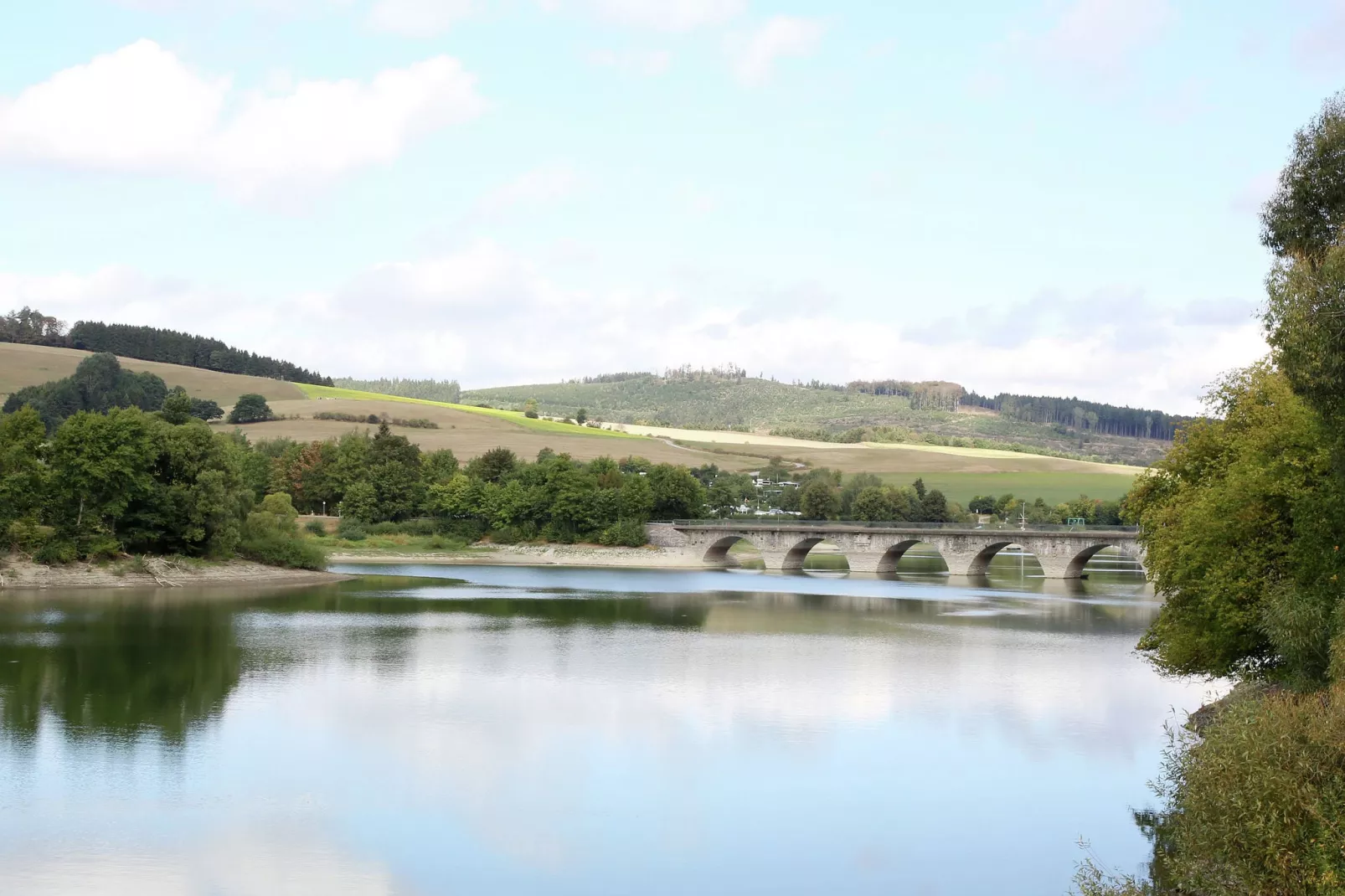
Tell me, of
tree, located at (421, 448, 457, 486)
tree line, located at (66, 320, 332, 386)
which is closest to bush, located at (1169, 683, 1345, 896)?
tree, located at (421, 448, 457, 486)

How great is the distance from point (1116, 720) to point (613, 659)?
59.2ft

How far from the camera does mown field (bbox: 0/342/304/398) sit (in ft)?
457

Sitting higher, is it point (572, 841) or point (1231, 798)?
point (1231, 798)

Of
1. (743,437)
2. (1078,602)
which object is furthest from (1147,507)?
(743,437)

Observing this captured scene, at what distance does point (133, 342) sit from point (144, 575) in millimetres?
105335

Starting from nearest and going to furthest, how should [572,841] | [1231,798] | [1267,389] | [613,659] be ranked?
[1231,798] < [572,841] < [1267,389] < [613,659]

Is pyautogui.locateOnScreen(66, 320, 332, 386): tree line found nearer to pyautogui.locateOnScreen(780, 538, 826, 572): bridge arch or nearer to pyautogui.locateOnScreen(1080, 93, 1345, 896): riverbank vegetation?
pyautogui.locateOnScreen(780, 538, 826, 572): bridge arch

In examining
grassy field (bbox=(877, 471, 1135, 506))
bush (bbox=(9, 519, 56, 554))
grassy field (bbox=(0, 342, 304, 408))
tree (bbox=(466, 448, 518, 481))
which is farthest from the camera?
grassy field (bbox=(877, 471, 1135, 506))

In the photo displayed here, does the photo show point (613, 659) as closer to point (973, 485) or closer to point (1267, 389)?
point (1267, 389)

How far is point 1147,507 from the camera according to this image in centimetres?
3550

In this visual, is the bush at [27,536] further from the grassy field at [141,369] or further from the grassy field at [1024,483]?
the grassy field at [1024,483]

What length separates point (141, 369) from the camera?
152 m

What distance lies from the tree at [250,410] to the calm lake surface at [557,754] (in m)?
88.9

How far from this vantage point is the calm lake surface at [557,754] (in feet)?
76.3
